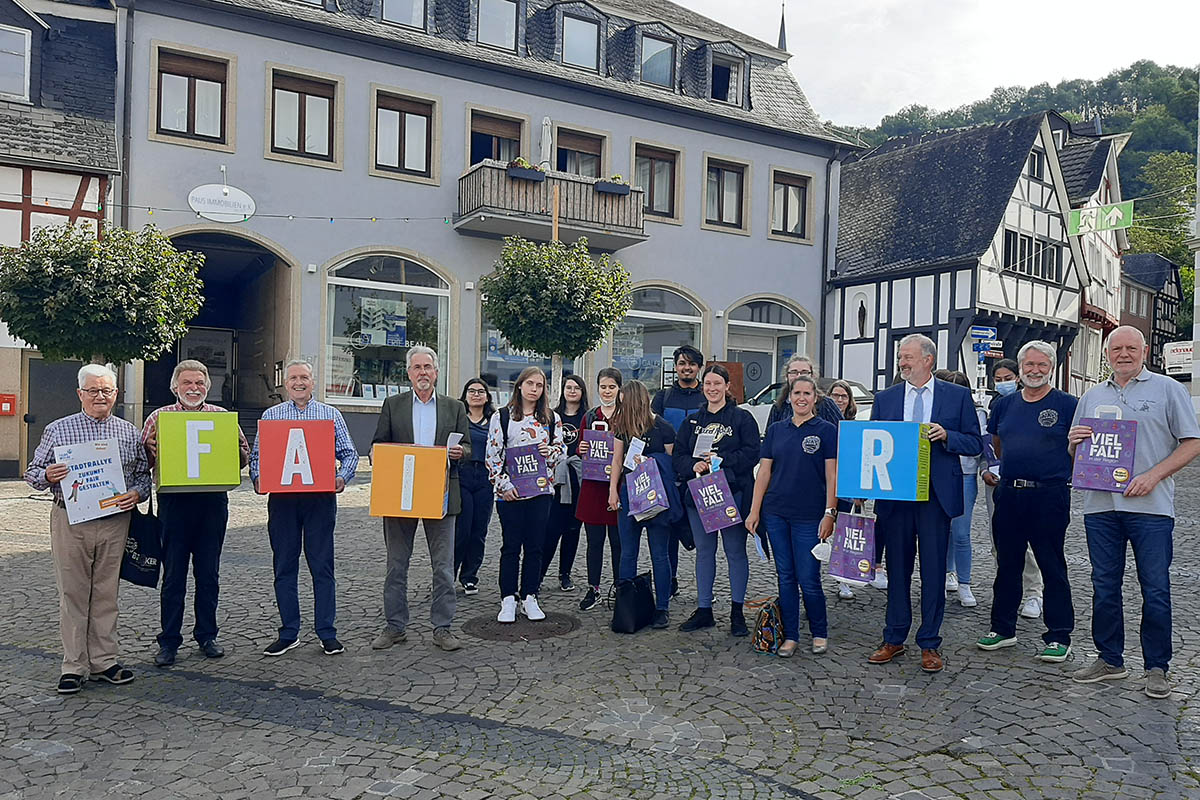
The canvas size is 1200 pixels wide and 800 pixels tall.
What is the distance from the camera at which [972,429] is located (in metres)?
5.68

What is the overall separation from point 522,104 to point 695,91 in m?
5.29

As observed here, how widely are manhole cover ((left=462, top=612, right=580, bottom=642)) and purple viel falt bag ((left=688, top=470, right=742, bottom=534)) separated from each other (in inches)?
48.2

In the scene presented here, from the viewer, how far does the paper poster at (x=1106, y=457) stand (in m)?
5.17

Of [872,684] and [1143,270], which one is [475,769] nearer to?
[872,684]

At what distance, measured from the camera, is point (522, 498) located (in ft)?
21.0

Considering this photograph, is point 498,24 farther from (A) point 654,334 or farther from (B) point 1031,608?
(B) point 1031,608

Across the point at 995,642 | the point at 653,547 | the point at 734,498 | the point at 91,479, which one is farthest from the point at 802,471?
the point at 91,479

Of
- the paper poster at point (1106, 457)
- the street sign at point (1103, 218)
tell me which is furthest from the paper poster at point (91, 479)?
the street sign at point (1103, 218)

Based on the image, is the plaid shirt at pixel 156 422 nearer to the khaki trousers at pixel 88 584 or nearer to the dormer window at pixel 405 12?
the khaki trousers at pixel 88 584

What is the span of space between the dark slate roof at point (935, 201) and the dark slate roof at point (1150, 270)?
30.2 metres

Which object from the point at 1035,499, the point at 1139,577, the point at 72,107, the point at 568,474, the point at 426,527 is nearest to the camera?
the point at 1139,577

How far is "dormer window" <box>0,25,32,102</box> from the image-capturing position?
54.7ft

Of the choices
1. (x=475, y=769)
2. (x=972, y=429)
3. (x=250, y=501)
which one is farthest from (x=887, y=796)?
(x=250, y=501)

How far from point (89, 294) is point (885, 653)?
12.1 meters
